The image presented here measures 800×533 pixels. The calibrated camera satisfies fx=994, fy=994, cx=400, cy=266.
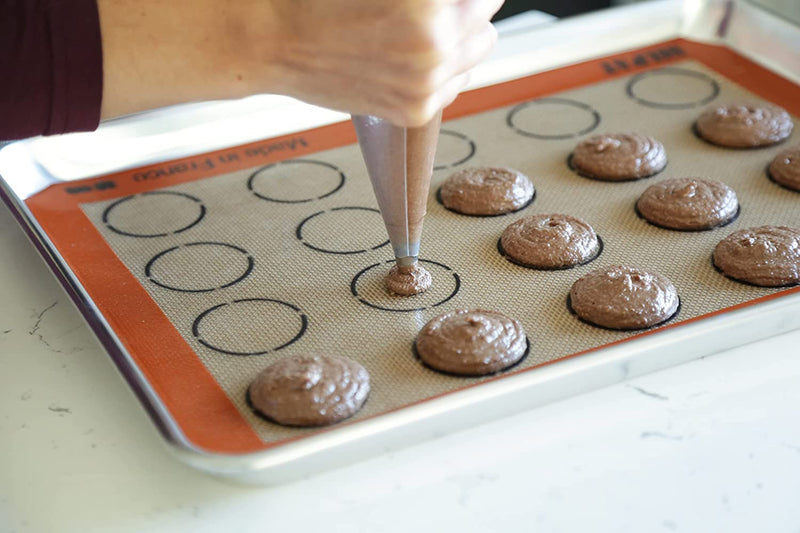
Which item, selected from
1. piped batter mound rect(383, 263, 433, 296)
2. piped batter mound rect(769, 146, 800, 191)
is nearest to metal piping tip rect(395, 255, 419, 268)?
piped batter mound rect(383, 263, 433, 296)

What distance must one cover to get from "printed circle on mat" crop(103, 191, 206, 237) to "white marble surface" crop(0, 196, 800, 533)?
0.90ft

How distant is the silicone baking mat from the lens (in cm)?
89

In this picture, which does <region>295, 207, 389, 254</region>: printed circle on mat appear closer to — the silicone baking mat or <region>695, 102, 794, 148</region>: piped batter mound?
the silicone baking mat

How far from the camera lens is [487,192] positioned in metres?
1.12

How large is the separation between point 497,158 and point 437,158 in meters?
0.07

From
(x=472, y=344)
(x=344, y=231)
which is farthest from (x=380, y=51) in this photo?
(x=344, y=231)

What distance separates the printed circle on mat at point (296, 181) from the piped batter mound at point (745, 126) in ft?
1.53

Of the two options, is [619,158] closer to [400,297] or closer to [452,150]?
[452,150]

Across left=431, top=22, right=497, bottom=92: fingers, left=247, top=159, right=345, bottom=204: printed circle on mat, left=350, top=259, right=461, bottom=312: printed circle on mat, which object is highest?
left=431, top=22, right=497, bottom=92: fingers

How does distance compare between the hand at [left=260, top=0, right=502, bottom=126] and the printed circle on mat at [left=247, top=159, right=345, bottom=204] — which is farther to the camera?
the printed circle on mat at [left=247, top=159, right=345, bottom=204]

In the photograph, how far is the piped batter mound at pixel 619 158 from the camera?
118cm

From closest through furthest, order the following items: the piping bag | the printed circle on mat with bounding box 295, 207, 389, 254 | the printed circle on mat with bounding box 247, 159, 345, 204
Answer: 1. the piping bag
2. the printed circle on mat with bounding box 295, 207, 389, 254
3. the printed circle on mat with bounding box 247, 159, 345, 204

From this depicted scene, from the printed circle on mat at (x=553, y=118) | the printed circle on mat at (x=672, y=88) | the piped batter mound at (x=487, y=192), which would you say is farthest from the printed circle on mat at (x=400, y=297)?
the printed circle on mat at (x=672, y=88)

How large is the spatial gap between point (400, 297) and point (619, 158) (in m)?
0.37
